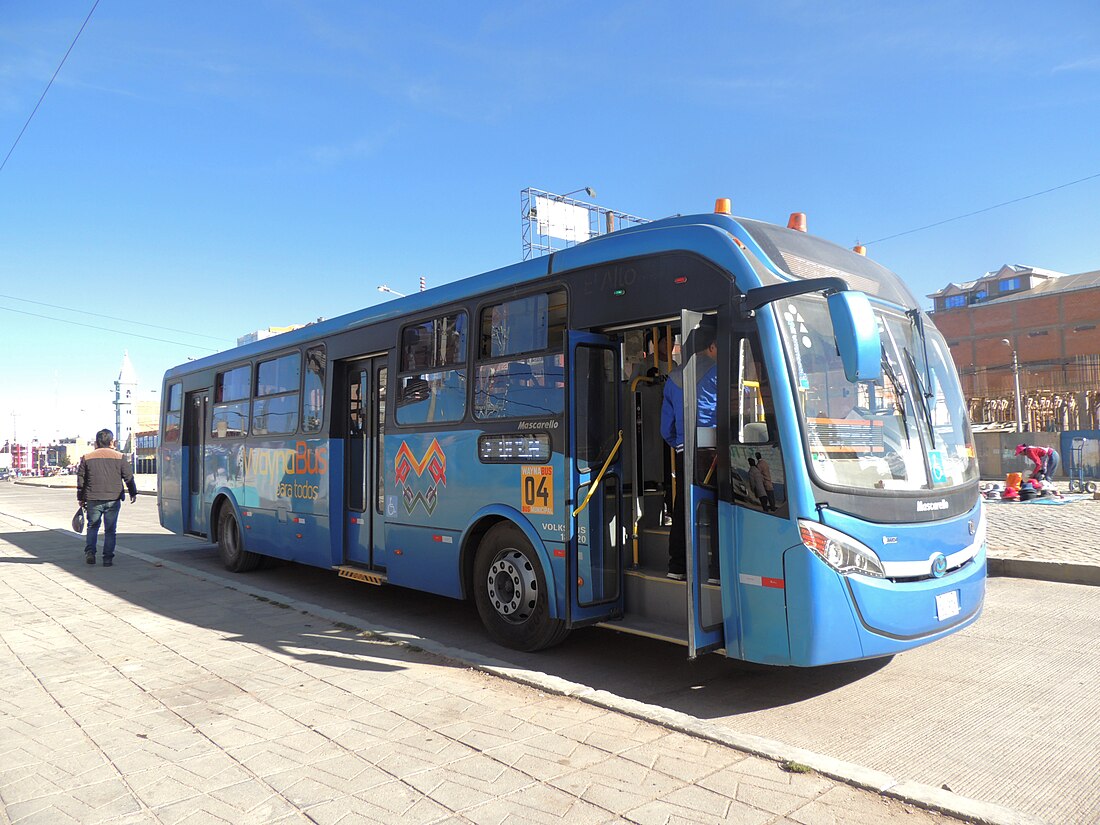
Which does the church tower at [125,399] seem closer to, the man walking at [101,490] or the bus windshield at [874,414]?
the man walking at [101,490]

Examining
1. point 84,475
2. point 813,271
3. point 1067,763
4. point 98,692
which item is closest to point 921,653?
point 1067,763

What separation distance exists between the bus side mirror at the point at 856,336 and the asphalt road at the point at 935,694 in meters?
2.09

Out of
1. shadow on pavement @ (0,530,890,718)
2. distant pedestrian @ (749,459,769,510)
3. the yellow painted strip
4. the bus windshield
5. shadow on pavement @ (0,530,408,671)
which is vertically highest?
the bus windshield

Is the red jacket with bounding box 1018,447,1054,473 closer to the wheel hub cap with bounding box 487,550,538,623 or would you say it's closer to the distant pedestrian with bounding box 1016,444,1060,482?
the distant pedestrian with bounding box 1016,444,1060,482

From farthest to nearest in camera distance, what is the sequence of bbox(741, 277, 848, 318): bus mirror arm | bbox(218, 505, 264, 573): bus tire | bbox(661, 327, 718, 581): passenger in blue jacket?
bbox(218, 505, 264, 573): bus tire → bbox(661, 327, 718, 581): passenger in blue jacket → bbox(741, 277, 848, 318): bus mirror arm

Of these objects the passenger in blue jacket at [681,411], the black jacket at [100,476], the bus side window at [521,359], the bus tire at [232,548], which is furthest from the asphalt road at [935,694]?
the black jacket at [100,476]

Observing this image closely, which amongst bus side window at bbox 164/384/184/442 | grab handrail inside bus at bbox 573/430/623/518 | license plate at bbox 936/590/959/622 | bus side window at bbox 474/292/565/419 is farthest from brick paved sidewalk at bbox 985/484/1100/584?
bus side window at bbox 164/384/184/442

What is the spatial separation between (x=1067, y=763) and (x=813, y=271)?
3.24 metres

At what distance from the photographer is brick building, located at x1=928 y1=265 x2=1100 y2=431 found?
6353 centimetres

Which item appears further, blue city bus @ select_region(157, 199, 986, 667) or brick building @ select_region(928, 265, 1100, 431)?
brick building @ select_region(928, 265, 1100, 431)

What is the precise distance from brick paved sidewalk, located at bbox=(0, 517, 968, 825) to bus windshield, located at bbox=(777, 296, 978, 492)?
6.29ft

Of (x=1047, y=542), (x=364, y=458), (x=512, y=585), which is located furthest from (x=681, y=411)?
(x=1047, y=542)

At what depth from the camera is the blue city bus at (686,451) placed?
4641 millimetres

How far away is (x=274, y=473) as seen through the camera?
399 inches
